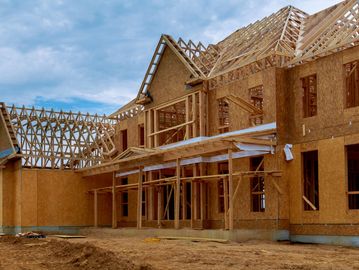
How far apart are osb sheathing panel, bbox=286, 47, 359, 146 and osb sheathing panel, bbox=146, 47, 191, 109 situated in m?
6.51

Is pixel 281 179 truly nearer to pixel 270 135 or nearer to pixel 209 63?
pixel 270 135

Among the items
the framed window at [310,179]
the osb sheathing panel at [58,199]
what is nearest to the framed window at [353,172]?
the framed window at [310,179]

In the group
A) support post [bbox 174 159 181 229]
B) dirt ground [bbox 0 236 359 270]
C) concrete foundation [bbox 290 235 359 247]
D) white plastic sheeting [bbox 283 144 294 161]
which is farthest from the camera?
support post [bbox 174 159 181 229]

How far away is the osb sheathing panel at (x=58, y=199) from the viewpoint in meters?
32.0

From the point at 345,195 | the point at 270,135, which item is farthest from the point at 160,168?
the point at 345,195

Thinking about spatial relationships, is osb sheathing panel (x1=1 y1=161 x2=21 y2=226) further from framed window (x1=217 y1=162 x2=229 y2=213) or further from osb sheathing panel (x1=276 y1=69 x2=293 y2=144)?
osb sheathing panel (x1=276 y1=69 x2=293 y2=144)

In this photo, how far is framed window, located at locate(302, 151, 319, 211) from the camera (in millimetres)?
22469

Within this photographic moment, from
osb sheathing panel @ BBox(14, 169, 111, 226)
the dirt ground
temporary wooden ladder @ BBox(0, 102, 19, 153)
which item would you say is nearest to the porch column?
the dirt ground

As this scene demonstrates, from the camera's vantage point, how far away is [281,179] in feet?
72.2

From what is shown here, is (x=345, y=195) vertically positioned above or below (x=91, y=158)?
below

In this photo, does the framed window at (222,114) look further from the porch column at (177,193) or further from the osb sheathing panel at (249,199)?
the porch column at (177,193)

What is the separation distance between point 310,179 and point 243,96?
434cm

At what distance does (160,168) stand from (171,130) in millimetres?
2651

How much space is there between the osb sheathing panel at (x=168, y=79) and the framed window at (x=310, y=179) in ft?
22.3
